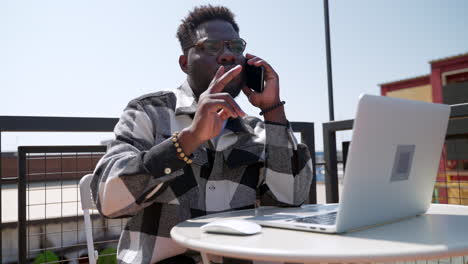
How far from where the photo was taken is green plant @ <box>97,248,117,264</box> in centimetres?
217

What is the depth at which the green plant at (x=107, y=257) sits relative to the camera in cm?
217

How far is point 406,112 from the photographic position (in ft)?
2.80

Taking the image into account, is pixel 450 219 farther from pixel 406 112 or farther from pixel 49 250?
pixel 49 250

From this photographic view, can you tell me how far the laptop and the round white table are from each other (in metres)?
0.04

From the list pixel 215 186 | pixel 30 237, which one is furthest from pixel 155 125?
pixel 30 237

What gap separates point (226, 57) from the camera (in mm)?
1441

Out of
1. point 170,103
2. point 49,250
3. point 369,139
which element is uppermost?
point 170,103

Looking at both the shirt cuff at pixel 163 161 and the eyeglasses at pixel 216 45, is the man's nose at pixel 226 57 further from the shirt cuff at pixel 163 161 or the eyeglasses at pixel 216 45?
the shirt cuff at pixel 163 161

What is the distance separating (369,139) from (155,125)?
0.83 m

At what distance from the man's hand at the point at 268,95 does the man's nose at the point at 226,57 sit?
2.6 inches

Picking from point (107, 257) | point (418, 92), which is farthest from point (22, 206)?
point (418, 92)

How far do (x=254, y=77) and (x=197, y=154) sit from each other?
0.42 metres

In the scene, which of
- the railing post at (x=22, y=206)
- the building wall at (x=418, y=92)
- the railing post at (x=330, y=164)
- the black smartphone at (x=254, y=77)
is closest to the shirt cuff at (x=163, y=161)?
the black smartphone at (x=254, y=77)

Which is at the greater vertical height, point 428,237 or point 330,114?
point 330,114
